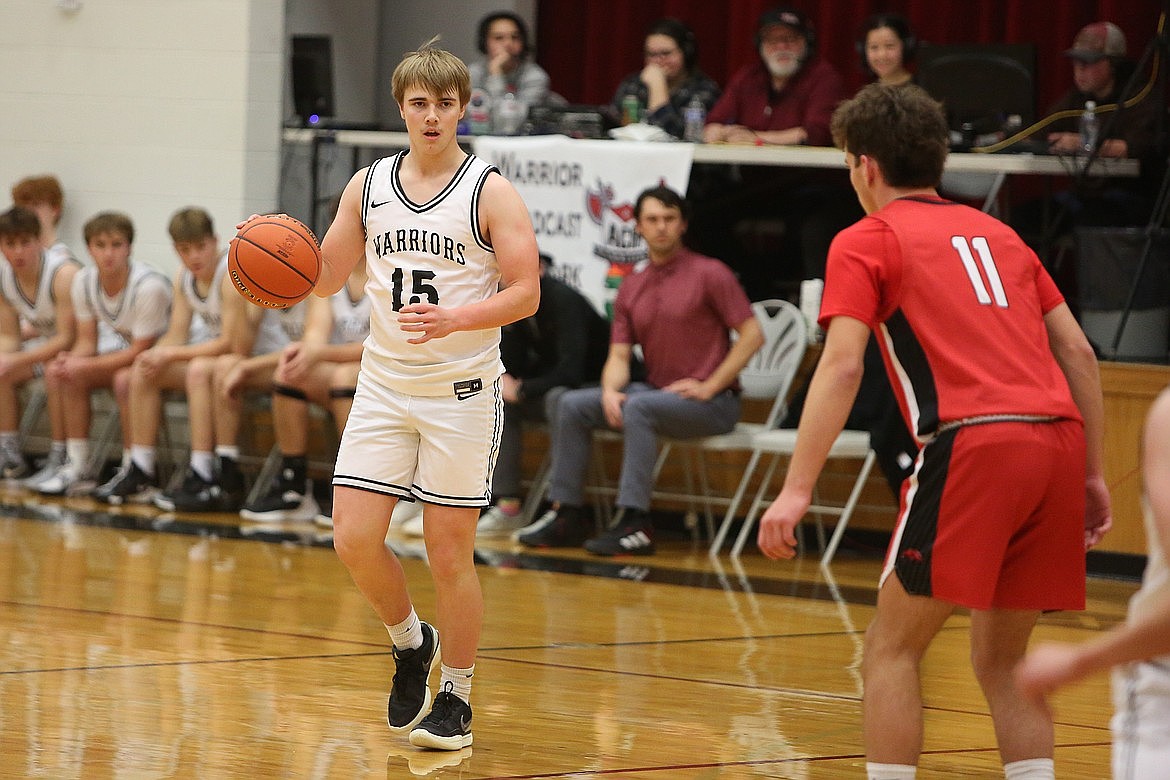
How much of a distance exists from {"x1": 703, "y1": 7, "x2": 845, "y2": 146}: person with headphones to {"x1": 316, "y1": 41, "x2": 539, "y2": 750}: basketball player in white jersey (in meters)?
4.86

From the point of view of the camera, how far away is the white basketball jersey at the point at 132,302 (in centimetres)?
846

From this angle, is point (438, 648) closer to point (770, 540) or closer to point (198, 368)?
point (770, 540)

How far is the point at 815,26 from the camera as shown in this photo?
10.3 meters

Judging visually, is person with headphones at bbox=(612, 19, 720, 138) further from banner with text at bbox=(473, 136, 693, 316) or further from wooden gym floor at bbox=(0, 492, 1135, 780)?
wooden gym floor at bbox=(0, 492, 1135, 780)

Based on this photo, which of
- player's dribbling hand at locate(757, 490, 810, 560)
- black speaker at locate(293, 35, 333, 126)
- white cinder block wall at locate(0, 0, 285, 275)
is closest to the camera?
player's dribbling hand at locate(757, 490, 810, 560)

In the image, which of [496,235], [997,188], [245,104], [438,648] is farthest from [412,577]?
[245,104]

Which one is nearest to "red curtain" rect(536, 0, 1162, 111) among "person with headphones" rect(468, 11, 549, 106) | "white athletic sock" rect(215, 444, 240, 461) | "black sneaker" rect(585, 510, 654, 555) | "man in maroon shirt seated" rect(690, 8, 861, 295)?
"man in maroon shirt seated" rect(690, 8, 861, 295)

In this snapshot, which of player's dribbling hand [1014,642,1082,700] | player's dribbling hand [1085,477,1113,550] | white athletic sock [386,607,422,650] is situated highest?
player's dribbling hand [1014,642,1082,700]

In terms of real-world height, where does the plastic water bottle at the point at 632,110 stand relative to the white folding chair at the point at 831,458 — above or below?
above

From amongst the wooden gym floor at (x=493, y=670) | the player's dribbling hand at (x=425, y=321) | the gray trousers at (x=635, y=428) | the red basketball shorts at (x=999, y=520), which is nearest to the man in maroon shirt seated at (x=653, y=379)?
the gray trousers at (x=635, y=428)

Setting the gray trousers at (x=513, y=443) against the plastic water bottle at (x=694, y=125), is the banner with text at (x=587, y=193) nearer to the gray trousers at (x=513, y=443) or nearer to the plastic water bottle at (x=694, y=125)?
the plastic water bottle at (x=694, y=125)

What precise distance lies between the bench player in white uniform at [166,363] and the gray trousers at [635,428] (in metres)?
2.07

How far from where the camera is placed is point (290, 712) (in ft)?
13.1

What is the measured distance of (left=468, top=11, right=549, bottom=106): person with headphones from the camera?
29.3 ft
